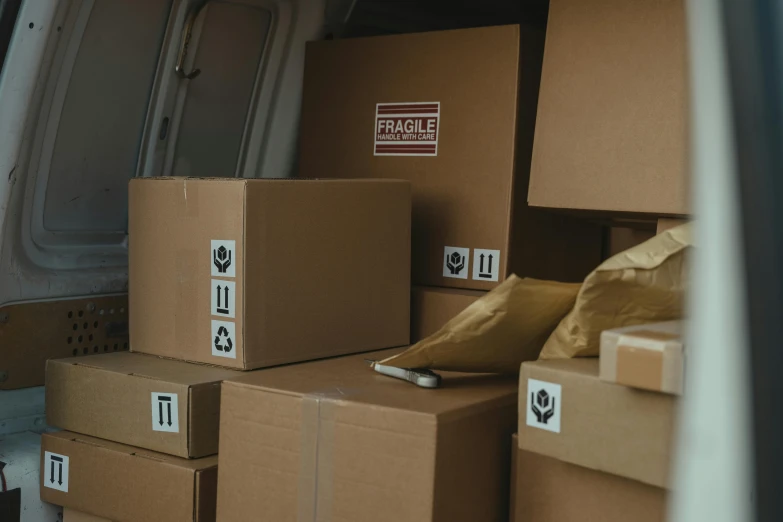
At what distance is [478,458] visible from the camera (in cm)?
148

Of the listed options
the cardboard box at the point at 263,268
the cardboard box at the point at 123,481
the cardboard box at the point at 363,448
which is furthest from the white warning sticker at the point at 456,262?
the cardboard box at the point at 123,481

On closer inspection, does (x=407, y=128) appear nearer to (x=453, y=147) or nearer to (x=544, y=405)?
(x=453, y=147)

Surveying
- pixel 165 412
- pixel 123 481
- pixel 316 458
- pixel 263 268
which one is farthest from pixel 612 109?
pixel 123 481

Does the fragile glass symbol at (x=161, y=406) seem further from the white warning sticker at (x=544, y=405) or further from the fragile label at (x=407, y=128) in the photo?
the fragile label at (x=407, y=128)

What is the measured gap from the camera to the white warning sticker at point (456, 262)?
83.7 inches

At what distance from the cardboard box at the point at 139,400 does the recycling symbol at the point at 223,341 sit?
4 cm

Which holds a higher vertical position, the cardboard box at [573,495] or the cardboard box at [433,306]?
the cardboard box at [433,306]

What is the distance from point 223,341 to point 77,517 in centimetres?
49

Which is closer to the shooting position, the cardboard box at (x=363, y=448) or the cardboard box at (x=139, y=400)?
the cardboard box at (x=363, y=448)

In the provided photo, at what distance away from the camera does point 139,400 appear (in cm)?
171

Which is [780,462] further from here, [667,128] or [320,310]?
[320,310]

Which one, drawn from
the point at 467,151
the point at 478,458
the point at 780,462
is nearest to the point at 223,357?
the point at 478,458

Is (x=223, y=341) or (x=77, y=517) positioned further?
(x=77, y=517)

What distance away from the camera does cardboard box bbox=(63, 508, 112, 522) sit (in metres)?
1.82
